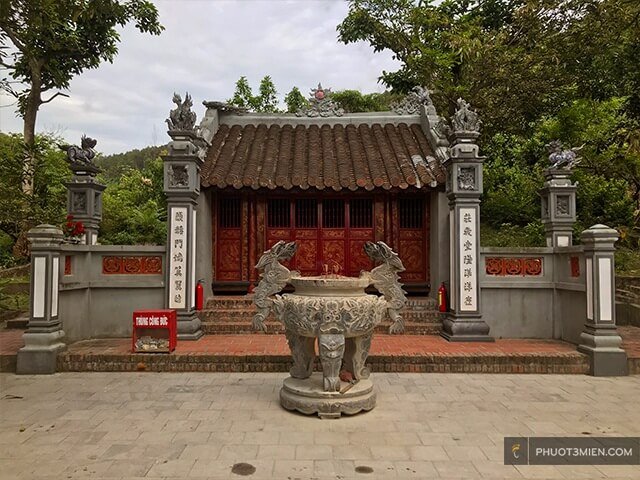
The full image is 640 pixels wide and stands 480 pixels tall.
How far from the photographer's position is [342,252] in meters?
9.60

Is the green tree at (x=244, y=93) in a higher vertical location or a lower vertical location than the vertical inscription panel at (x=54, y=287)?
higher

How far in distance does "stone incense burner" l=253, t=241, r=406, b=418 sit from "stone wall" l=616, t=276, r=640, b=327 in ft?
23.0

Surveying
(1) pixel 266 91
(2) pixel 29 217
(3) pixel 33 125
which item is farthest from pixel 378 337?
(1) pixel 266 91

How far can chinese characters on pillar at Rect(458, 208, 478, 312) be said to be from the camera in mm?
7832

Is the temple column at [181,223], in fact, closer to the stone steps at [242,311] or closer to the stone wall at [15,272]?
the stone steps at [242,311]

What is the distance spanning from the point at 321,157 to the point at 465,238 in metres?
3.64

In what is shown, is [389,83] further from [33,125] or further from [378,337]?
[33,125]

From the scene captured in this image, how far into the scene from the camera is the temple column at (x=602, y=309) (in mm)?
6504

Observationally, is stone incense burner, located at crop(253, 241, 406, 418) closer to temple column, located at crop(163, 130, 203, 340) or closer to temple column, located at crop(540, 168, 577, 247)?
temple column, located at crop(163, 130, 203, 340)

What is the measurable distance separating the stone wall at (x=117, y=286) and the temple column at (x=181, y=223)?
Answer: 292mm

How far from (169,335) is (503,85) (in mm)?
12139

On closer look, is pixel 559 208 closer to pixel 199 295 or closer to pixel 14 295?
pixel 199 295

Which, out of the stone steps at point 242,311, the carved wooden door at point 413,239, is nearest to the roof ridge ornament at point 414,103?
the carved wooden door at point 413,239

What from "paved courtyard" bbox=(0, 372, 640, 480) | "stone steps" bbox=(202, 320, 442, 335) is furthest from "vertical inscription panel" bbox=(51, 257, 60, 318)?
"stone steps" bbox=(202, 320, 442, 335)
